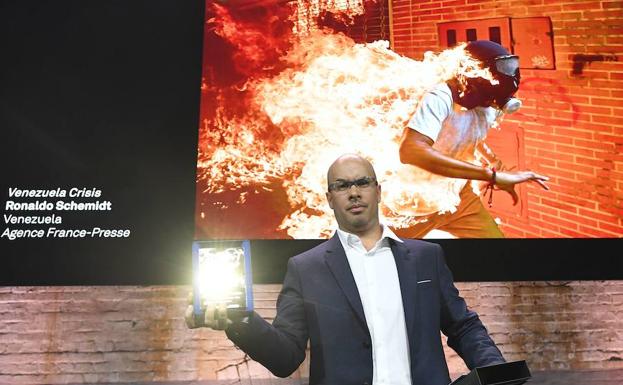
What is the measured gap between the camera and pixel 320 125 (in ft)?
10.4

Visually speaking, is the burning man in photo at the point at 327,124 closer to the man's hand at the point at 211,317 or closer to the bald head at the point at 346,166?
the bald head at the point at 346,166

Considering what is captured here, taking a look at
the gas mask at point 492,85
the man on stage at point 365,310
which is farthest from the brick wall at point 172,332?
the man on stage at point 365,310

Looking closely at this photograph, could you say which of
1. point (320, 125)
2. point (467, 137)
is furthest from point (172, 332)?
point (467, 137)

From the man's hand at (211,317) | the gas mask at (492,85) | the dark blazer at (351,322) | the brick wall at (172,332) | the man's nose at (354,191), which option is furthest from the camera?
the gas mask at (492,85)

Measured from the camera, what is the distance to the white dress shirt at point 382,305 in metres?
1.56

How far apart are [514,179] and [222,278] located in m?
2.24

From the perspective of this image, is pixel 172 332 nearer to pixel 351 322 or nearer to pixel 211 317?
pixel 351 322

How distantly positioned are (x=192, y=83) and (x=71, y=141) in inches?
30.8

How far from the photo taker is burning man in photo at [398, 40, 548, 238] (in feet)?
10.2

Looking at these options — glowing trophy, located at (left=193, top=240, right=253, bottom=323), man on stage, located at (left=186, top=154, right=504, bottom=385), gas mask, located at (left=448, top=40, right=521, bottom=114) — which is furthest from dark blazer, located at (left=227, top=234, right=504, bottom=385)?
gas mask, located at (left=448, top=40, right=521, bottom=114)

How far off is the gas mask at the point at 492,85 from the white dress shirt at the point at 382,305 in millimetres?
1741

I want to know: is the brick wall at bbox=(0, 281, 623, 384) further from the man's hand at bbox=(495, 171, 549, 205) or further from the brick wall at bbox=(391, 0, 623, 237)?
the man's hand at bbox=(495, 171, 549, 205)

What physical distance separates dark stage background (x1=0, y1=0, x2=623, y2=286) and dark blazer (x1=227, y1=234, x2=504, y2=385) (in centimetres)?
139

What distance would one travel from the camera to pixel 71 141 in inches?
126
